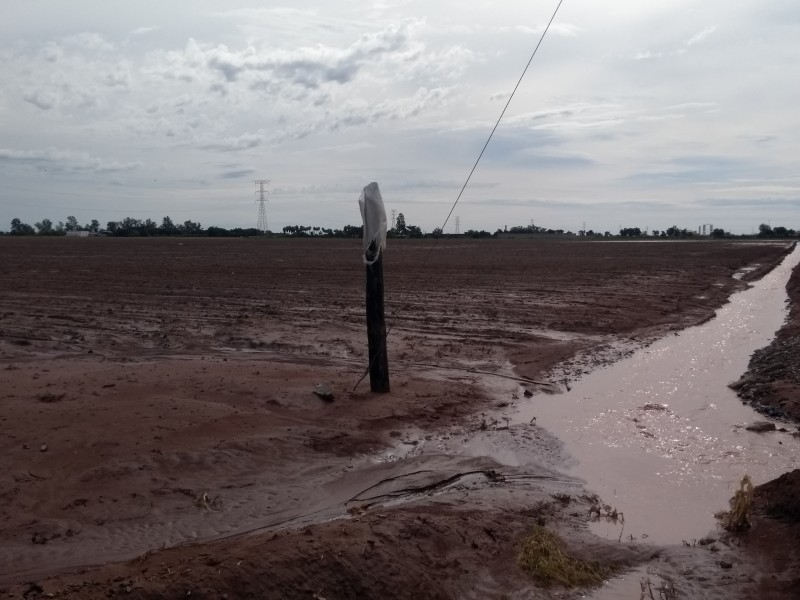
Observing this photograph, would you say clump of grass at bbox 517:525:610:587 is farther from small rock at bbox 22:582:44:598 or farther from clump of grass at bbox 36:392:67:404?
clump of grass at bbox 36:392:67:404

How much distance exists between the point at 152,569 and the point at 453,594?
1.96 m

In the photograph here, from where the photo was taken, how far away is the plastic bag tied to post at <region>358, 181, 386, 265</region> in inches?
365

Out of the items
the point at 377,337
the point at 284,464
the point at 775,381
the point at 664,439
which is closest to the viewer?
the point at 284,464

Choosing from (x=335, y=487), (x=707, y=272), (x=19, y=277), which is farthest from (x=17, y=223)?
(x=335, y=487)

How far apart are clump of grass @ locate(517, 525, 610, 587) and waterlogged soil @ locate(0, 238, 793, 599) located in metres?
0.09

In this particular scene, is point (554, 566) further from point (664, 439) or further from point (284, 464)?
point (664, 439)

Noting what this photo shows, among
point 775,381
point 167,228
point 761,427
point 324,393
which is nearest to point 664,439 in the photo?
point 761,427

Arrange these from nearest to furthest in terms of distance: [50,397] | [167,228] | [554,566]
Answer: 1. [554,566]
2. [50,397]
3. [167,228]

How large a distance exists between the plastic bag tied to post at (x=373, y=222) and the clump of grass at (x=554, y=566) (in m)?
4.73

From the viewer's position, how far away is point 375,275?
9.40m

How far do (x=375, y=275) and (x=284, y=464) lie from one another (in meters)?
3.10

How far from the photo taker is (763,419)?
371 inches

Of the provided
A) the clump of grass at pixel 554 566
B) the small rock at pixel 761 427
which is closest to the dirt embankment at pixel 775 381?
the small rock at pixel 761 427

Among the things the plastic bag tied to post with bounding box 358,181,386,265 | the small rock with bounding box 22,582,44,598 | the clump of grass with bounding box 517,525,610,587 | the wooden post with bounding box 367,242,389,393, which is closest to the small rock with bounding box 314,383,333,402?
the wooden post with bounding box 367,242,389,393
